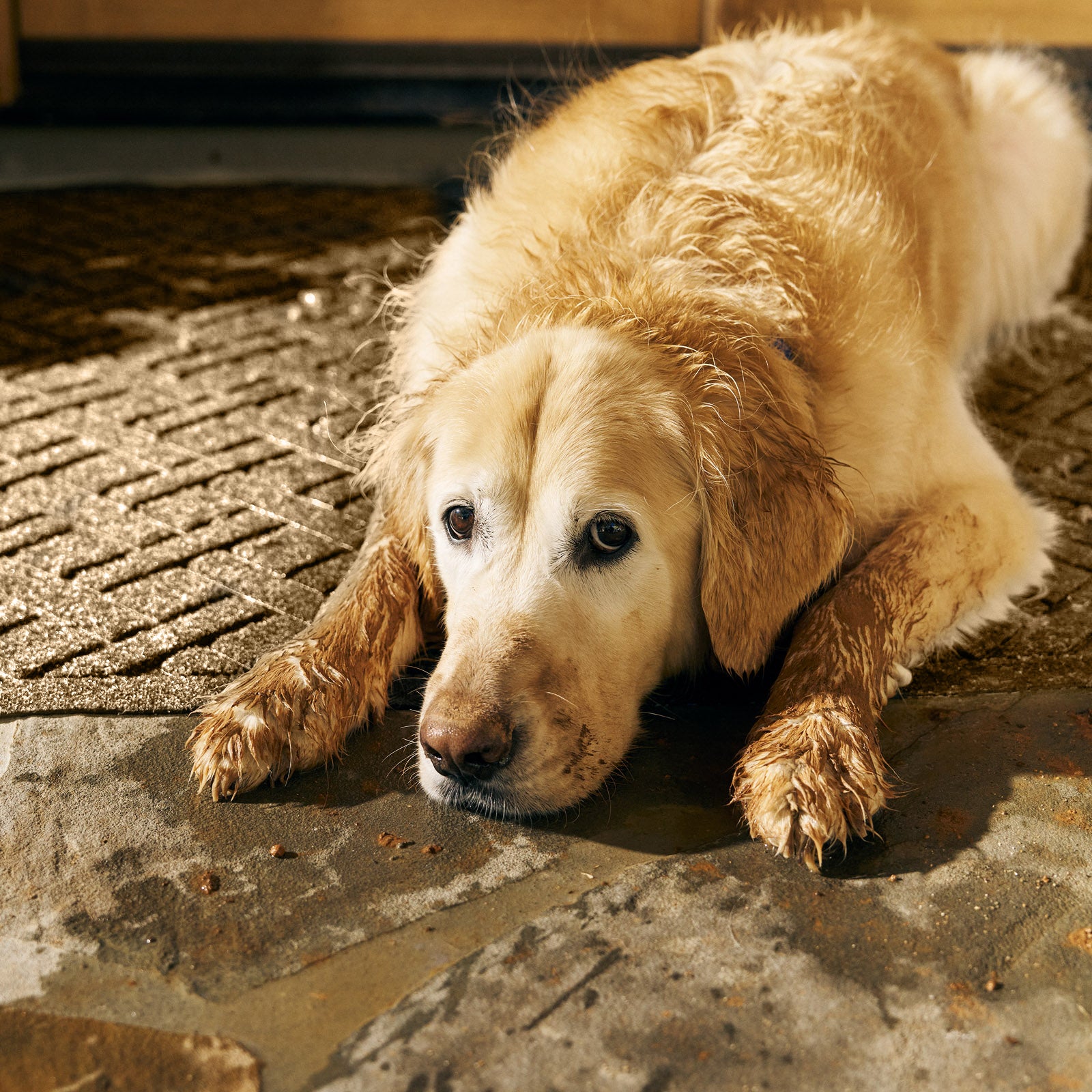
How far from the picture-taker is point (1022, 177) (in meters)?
5.36

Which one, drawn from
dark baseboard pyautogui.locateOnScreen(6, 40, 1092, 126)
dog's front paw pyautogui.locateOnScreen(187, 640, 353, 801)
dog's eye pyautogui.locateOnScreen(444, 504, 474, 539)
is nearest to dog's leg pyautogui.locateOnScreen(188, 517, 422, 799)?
dog's front paw pyautogui.locateOnScreen(187, 640, 353, 801)

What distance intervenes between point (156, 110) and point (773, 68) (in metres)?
4.74

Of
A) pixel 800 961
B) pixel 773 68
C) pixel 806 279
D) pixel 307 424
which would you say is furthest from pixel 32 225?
pixel 800 961

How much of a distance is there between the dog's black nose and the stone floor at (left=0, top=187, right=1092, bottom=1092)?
0.23 m

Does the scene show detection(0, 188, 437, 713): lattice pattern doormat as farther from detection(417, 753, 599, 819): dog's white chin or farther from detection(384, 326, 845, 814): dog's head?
detection(384, 326, 845, 814): dog's head

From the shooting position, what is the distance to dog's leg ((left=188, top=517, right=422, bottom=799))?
106 inches

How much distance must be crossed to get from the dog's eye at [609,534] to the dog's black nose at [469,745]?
48 cm

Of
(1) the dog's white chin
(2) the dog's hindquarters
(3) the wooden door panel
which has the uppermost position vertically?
(3) the wooden door panel

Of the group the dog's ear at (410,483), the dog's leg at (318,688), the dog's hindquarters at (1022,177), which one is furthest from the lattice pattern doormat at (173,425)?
the dog's hindquarters at (1022,177)

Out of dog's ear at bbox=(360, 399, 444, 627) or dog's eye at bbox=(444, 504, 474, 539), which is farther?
dog's ear at bbox=(360, 399, 444, 627)

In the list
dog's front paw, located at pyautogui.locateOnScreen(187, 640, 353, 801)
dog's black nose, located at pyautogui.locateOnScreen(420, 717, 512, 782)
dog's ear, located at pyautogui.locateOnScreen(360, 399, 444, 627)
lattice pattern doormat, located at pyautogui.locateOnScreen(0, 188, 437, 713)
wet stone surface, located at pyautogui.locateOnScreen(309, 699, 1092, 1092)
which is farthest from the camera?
lattice pattern doormat, located at pyautogui.locateOnScreen(0, 188, 437, 713)

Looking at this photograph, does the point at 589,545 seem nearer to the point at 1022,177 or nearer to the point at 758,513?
the point at 758,513

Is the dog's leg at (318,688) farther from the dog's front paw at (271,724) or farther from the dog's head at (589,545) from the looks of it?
the dog's head at (589,545)

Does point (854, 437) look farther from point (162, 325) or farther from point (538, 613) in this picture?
point (162, 325)
